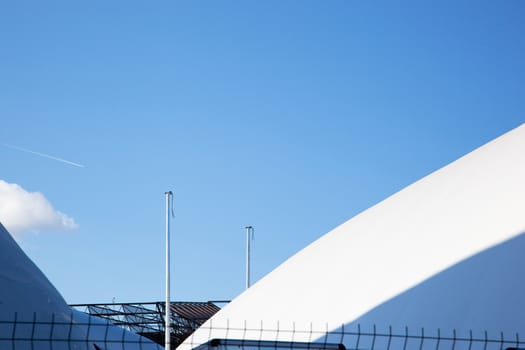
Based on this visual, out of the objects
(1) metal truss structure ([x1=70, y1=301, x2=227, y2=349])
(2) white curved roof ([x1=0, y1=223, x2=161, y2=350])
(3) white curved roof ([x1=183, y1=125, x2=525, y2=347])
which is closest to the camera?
(2) white curved roof ([x1=0, y1=223, x2=161, y2=350])

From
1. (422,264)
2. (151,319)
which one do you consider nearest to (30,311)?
(422,264)

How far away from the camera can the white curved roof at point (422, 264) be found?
15.4m

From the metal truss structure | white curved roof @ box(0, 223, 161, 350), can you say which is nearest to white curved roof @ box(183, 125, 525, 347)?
white curved roof @ box(0, 223, 161, 350)

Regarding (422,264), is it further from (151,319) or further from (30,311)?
(151,319)

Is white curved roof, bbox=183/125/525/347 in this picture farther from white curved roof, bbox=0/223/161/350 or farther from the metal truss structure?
the metal truss structure

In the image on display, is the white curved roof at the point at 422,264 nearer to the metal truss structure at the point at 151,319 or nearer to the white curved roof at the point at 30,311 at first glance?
the white curved roof at the point at 30,311

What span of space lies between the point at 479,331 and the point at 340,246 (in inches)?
254

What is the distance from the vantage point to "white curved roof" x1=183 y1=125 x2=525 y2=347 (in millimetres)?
15438

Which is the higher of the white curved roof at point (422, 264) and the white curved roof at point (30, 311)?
the white curved roof at point (422, 264)

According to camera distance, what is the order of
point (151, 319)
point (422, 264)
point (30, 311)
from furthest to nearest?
point (151, 319)
point (422, 264)
point (30, 311)

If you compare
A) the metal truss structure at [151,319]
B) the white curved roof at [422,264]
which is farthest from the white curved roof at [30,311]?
the metal truss structure at [151,319]

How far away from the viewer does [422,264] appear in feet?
56.5

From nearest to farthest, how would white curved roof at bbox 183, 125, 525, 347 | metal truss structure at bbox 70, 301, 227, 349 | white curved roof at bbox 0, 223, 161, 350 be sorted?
white curved roof at bbox 0, 223, 161, 350 → white curved roof at bbox 183, 125, 525, 347 → metal truss structure at bbox 70, 301, 227, 349

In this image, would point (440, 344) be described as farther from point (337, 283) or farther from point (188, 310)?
point (188, 310)
